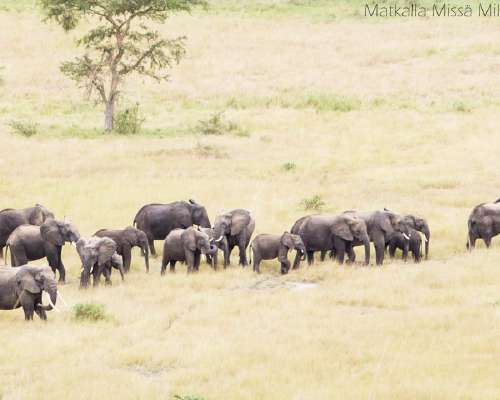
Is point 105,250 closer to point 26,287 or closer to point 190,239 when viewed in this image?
point 190,239

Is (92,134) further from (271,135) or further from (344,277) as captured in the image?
(344,277)

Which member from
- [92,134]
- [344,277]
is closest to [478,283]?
[344,277]

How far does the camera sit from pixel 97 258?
64.3ft

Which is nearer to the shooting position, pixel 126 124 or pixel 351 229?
pixel 351 229

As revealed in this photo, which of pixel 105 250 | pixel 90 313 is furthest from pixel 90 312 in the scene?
pixel 105 250

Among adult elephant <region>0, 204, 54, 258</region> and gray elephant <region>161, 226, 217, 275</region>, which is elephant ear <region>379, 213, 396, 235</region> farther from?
adult elephant <region>0, 204, 54, 258</region>

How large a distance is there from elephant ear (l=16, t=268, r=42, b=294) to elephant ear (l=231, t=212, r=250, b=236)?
6609 millimetres

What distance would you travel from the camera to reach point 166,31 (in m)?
69.9

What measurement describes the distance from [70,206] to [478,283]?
12.6 meters

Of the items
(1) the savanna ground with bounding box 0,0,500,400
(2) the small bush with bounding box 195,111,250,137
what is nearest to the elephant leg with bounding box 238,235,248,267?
(1) the savanna ground with bounding box 0,0,500,400

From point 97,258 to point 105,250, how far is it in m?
0.23

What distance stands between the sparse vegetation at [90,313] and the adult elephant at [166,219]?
7.03 m

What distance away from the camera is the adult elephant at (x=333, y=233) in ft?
71.2

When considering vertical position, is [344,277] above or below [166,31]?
below
